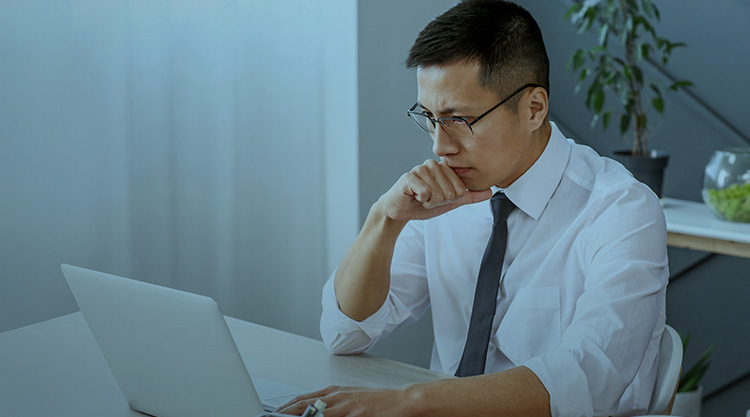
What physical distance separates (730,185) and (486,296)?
1.17 meters

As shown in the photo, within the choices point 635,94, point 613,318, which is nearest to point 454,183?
point 613,318

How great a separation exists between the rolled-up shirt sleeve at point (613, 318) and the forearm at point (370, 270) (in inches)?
15.2

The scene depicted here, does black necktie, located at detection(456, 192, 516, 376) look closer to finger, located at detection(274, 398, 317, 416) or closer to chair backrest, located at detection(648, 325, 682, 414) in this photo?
chair backrest, located at detection(648, 325, 682, 414)

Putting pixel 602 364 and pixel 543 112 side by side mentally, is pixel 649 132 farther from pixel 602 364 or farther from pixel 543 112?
pixel 602 364

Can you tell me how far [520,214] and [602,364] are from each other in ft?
1.44

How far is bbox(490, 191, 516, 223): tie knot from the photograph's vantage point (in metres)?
1.58

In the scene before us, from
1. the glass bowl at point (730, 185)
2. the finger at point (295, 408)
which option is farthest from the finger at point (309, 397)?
the glass bowl at point (730, 185)

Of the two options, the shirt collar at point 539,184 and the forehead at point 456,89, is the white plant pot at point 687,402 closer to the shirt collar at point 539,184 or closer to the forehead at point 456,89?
the shirt collar at point 539,184

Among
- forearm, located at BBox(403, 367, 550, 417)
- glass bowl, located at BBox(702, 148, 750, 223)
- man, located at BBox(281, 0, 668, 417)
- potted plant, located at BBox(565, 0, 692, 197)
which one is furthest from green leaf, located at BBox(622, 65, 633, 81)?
forearm, located at BBox(403, 367, 550, 417)

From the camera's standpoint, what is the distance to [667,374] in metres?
1.31

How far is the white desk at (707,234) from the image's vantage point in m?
2.19

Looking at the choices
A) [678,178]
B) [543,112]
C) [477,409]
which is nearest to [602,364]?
[477,409]

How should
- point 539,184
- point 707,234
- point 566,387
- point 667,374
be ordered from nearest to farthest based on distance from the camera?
point 566,387
point 667,374
point 539,184
point 707,234

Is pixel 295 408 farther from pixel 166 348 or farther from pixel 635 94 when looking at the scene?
pixel 635 94
